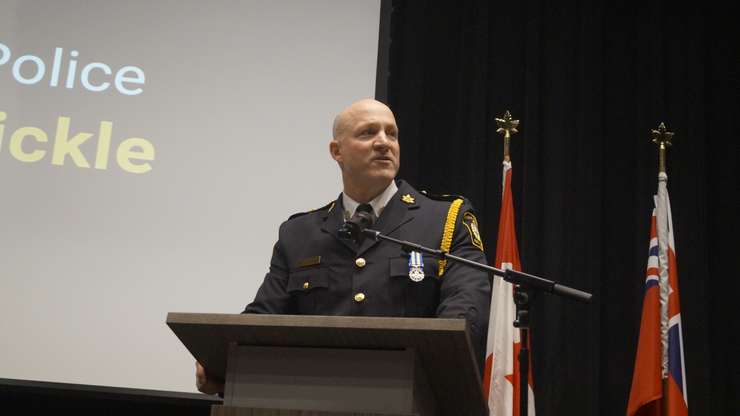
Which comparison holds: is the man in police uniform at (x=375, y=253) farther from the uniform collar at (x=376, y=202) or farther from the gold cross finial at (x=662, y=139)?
the gold cross finial at (x=662, y=139)

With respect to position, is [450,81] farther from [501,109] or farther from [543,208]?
[543,208]

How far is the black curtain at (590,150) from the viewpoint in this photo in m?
4.26

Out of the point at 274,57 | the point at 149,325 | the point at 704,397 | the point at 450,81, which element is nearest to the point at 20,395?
the point at 149,325

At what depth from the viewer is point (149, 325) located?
3.68 meters

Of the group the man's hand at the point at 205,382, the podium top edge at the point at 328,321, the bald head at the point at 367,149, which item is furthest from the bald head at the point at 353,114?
the podium top edge at the point at 328,321

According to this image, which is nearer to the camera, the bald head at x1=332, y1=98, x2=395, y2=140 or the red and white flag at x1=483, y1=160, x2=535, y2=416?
the bald head at x1=332, y1=98, x2=395, y2=140

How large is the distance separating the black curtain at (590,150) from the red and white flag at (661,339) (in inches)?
16.1

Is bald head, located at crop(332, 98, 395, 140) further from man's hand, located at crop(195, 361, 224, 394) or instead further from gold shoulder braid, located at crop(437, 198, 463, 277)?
man's hand, located at crop(195, 361, 224, 394)

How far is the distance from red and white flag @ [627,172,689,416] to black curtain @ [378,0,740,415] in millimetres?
410

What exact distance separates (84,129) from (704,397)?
3.08 m

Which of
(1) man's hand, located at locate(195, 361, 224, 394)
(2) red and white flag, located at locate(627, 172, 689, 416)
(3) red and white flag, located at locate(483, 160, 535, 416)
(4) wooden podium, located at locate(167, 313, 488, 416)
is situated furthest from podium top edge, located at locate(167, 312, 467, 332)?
(2) red and white flag, located at locate(627, 172, 689, 416)

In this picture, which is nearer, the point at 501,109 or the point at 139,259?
the point at 139,259

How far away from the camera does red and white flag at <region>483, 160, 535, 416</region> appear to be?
3654 millimetres

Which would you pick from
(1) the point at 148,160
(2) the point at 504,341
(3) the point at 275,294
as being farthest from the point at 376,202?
(1) the point at 148,160
